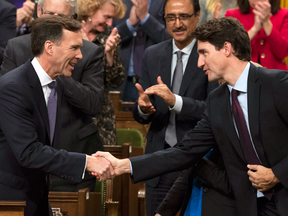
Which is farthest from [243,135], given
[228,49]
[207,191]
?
[228,49]

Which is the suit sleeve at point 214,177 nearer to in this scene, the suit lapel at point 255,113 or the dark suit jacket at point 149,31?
the suit lapel at point 255,113

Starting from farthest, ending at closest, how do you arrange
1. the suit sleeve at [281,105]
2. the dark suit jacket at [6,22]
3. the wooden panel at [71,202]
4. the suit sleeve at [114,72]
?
the dark suit jacket at [6,22] → the suit sleeve at [114,72] → the wooden panel at [71,202] → the suit sleeve at [281,105]

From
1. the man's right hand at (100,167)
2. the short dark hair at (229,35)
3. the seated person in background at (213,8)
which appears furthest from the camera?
the seated person in background at (213,8)

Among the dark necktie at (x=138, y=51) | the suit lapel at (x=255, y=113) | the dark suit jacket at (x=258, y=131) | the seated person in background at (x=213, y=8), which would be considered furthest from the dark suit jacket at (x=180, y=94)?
the dark necktie at (x=138, y=51)

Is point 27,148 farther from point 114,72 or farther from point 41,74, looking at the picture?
point 114,72

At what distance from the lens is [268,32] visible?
3.59 metres

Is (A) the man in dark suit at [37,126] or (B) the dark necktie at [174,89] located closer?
(A) the man in dark suit at [37,126]

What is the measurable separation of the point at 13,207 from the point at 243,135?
1.12m

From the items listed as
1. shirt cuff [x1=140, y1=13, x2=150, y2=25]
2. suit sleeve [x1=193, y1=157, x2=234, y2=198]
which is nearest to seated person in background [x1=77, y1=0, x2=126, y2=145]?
shirt cuff [x1=140, y1=13, x2=150, y2=25]

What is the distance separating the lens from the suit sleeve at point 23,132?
1924mm

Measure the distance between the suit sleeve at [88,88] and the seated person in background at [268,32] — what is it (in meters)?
1.60

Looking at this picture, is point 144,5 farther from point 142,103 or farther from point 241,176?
point 241,176

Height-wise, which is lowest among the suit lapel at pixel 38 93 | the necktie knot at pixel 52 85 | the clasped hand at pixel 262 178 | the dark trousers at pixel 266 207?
the dark trousers at pixel 266 207

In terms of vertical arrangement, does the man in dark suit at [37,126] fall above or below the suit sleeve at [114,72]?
below
